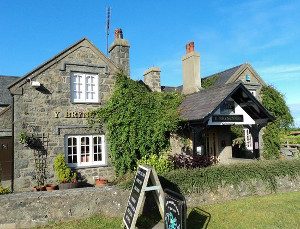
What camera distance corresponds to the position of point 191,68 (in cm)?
1959

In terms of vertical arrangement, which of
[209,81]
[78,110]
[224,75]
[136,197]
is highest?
[224,75]

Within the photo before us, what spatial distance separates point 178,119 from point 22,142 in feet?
24.1

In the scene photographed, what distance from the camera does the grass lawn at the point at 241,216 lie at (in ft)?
29.2

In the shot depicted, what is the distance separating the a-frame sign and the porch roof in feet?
18.1

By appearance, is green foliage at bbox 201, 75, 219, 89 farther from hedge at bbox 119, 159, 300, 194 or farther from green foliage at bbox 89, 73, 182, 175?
hedge at bbox 119, 159, 300, 194

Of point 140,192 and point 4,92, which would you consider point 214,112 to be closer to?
point 140,192

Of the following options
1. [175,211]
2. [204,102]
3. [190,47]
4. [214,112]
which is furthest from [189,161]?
[190,47]

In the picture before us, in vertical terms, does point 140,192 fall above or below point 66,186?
above

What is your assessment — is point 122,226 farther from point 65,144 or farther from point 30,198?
point 65,144

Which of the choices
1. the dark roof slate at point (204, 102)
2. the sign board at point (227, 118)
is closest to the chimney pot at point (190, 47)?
the dark roof slate at point (204, 102)

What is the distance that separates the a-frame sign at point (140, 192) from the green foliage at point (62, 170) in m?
5.93

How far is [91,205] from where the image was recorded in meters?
9.51

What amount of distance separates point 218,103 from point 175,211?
7.44 metres

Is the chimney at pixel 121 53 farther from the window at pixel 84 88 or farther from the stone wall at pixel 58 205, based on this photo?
the stone wall at pixel 58 205
